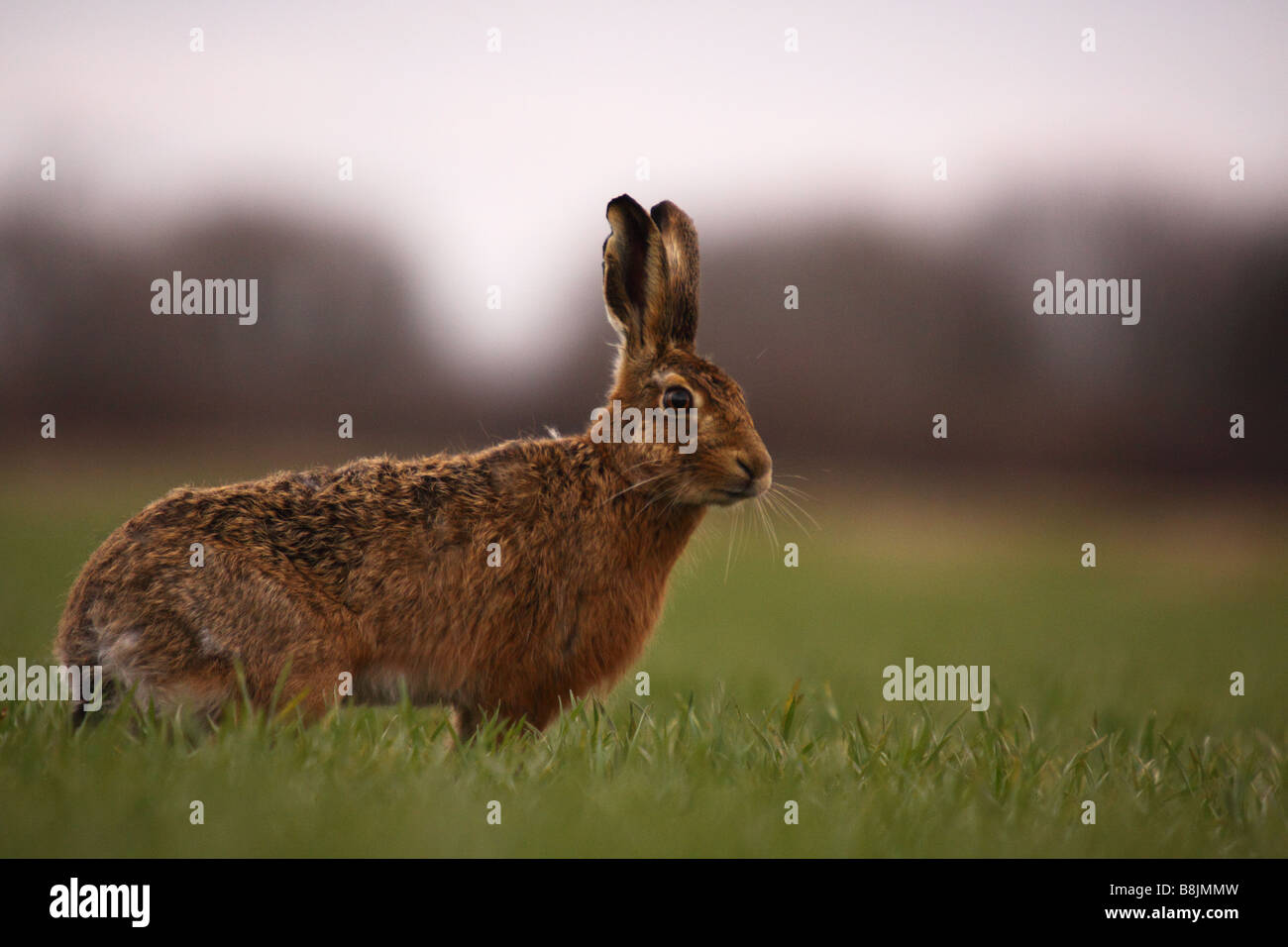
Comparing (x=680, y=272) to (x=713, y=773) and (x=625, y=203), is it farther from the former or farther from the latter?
(x=713, y=773)

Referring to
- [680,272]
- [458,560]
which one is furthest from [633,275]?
[458,560]

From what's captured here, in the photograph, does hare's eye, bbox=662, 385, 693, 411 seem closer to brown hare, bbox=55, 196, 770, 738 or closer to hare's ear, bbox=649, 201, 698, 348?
brown hare, bbox=55, 196, 770, 738

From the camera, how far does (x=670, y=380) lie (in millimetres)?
5500

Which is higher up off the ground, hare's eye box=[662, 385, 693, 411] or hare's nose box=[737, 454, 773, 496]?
hare's eye box=[662, 385, 693, 411]

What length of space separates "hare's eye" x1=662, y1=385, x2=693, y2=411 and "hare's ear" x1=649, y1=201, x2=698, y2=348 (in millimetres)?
380

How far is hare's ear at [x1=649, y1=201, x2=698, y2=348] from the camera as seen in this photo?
5672 mm

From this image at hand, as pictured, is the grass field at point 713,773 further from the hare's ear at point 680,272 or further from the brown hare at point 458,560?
the hare's ear at point 680,272

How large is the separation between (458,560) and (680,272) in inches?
72.8

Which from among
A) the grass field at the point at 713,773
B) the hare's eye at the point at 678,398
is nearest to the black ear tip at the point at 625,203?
the hare's eye at the point at 678,398

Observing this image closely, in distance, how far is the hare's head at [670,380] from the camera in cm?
535

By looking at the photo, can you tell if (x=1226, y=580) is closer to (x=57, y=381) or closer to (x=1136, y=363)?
(x=1136, y=363)

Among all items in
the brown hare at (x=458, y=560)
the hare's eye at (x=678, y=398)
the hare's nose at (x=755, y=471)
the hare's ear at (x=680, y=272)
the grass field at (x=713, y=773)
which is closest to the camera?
the grass field at (x=713, y=773)

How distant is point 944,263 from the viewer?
15.4 m

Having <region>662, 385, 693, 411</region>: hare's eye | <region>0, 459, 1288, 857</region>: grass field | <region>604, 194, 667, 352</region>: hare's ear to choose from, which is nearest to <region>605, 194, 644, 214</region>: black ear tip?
<region>604, 194, 667, 352</region>: hare's ear
